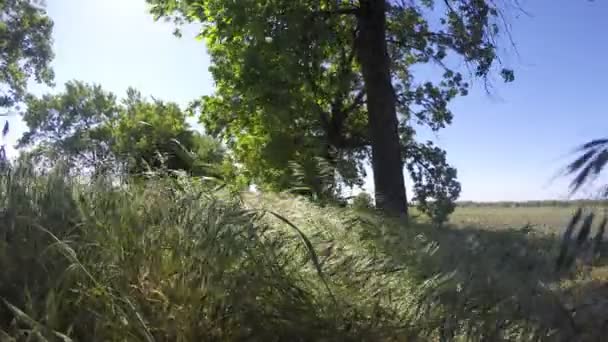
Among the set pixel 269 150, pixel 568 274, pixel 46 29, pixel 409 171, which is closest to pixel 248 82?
pixel 269 150

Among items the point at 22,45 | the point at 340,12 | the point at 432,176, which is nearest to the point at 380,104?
the point at 340,12

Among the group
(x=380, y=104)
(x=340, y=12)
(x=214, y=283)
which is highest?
(x=340, y=12)

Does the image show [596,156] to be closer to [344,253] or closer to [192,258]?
[344,253]

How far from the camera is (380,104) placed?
12.2 metres

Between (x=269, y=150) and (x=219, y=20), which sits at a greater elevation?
(x=219, y=20)

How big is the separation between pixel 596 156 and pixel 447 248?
1.65 metres

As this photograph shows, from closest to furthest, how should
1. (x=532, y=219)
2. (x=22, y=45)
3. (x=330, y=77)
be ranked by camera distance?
(x=532, y=219), (x=330, y=77), (x=22, y=45)

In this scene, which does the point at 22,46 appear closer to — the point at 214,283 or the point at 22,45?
the point at 22,45

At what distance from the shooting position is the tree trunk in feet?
39.4

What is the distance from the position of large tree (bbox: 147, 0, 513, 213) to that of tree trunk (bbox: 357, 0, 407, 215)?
0.02 metres

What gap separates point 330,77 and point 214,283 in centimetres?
1327

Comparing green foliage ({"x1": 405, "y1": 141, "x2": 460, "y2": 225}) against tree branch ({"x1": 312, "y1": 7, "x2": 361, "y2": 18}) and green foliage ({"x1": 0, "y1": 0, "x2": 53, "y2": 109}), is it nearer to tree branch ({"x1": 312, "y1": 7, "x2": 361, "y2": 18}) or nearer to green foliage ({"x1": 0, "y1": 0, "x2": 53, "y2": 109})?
tree branch ({"x1": 312, "y1": 7, "x2": 361, "y2": 18})

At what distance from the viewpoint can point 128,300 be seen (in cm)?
262

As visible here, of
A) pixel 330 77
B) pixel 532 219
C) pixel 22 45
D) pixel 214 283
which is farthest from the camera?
pixel 22 45
